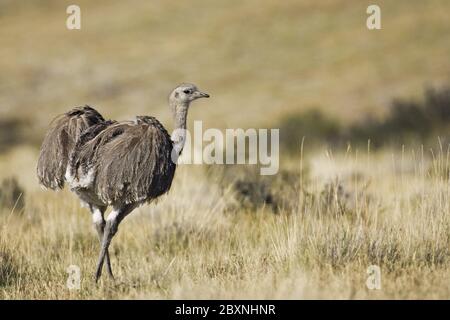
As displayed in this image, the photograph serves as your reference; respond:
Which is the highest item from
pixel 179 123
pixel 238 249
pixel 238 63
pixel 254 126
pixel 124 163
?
pixel 238 63

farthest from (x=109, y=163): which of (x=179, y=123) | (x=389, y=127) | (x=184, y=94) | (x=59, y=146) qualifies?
(x=389, y=127)

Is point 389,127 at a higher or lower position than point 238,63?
lower

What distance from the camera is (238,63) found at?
50.5 m

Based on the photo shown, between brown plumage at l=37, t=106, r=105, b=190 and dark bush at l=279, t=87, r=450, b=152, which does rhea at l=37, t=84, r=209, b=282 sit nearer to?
brown plumage at l=37, t=106, r=105, b=190

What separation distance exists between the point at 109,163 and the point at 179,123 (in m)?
1.23

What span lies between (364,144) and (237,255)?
15032mm

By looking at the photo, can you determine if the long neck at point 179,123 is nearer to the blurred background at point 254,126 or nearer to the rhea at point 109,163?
the rhea at point 109,163

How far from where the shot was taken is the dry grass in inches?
271

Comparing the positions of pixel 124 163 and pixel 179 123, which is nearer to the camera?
pixel 124 163

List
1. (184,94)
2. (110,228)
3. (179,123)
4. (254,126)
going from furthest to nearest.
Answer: (254,126), (184,94), (179,123), (110,228)

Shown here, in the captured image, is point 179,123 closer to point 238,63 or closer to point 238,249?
point 238,249

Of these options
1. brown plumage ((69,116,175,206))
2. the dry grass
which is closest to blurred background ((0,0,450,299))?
the dry grass

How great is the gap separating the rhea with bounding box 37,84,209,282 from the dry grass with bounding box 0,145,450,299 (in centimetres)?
64
